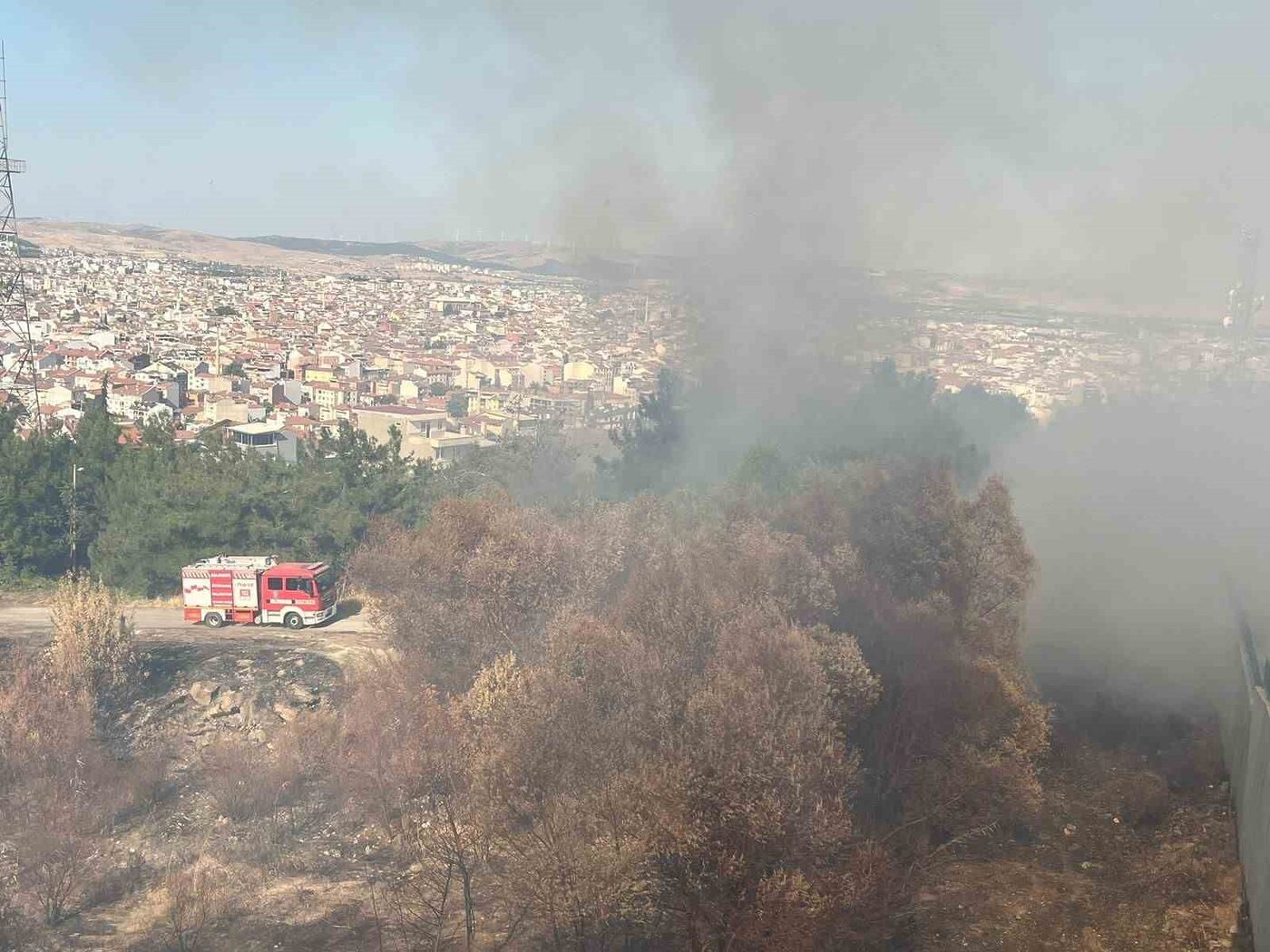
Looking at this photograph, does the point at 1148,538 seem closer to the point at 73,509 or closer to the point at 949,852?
the point at 949,852

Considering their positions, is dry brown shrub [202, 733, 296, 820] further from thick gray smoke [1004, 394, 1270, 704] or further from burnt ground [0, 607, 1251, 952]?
thick gray smoke [1004, 394, 1270, 704]

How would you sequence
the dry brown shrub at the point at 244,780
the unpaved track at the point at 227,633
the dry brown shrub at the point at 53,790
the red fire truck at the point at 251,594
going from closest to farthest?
the dry brown shrub at the point at 53,790, the dry brown shrub at the point at 244,780, the unpaved track at the point at 227,633, the red fire truck at the point at 251,594

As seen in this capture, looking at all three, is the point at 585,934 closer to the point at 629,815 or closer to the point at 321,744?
the point at 629,815

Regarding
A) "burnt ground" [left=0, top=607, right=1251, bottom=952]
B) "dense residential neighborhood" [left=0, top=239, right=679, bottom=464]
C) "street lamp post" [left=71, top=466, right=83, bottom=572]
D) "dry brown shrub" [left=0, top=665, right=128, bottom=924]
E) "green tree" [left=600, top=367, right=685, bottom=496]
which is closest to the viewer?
"burnt ground" [left=0, top=607, right=1251, bottom=952]

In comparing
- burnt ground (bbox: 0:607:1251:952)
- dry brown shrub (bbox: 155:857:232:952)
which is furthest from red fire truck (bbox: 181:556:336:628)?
dry brown shrub (bbox: 155:857:232:952)

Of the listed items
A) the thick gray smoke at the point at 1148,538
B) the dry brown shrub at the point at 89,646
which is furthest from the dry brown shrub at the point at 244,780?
the thick gray smoke at the point at 1148,538

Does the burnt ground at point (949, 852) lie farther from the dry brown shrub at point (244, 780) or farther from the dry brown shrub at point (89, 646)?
the dry brown shrub at point (89, 646)

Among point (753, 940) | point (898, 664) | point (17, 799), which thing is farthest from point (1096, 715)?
point (17, 799)
